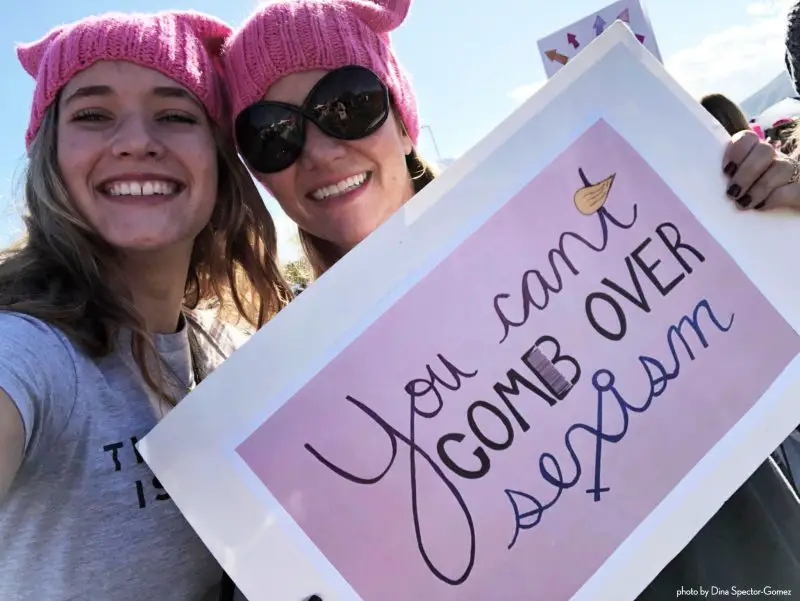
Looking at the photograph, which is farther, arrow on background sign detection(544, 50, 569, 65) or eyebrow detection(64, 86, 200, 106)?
arrow on background sign detection(544, 50, 569, 65)

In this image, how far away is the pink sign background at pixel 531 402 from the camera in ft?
2.48

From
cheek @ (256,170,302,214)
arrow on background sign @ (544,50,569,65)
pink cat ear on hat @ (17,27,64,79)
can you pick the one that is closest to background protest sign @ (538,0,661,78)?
arrow on background sign @ (544,50,569,65)

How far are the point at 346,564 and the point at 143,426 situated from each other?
41 cm

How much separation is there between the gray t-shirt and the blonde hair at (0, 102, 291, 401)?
60 millimetres

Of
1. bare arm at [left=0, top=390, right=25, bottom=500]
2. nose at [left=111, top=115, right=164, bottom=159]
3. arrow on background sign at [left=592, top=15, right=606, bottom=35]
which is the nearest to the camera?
bare arm at [left=0, top=390, right=25, bottom=500]

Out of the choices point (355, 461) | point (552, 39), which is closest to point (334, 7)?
point (355, 461)

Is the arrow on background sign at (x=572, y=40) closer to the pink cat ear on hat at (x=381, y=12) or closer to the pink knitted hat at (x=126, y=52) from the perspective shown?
the pink cat ear on hat at (x=381, y=12)

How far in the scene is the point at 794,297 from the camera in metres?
0.88

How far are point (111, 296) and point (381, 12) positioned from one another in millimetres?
886

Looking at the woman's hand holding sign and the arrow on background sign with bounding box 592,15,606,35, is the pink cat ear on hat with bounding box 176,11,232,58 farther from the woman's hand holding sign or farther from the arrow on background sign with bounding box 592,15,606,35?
the arrow on background sign with bounding box 592,15,606,35

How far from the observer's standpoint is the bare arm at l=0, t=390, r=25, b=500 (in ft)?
2.40

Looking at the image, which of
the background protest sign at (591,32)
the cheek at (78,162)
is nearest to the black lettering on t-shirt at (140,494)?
the cheek at (78,162)

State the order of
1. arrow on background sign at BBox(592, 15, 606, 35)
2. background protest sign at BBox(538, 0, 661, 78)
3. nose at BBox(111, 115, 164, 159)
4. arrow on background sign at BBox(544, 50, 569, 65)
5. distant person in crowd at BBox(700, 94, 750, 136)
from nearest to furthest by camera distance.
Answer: nose at BBox(111, 115, 164, 159) < distant person in crowd at BBox(700, 94, 750, 136) < background protest sign at BBox(538, 0, 661, 78) < arrow on background sign at BBox(592, 15, 606, 35) < arrow on background sign at BBox(544, 50, 569, 65)

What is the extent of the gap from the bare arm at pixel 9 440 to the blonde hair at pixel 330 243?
0.83 m
